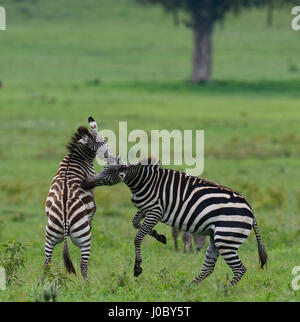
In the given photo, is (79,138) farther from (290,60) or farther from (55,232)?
(290,60)

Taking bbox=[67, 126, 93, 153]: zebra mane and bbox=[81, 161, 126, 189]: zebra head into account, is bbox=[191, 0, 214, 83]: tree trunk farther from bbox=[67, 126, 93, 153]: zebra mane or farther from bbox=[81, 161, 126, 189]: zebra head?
bbox=[81, 161, 126, 189]: zebra head

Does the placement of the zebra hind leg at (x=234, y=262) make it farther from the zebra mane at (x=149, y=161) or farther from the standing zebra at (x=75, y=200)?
the standing zebra at (x=75, y=200)

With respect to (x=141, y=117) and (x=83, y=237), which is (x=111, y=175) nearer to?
(x=83, y=237)

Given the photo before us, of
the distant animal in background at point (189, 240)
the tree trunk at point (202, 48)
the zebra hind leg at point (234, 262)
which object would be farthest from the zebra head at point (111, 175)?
the tree trunk at point (202, 48)

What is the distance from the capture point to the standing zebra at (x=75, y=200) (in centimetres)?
933

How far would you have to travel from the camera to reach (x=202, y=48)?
153 ft

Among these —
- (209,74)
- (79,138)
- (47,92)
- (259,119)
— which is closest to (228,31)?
(209,74)

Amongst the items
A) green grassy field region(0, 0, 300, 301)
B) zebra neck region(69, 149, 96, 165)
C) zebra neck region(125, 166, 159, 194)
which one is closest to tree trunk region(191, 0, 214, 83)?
green grassy field region(0, 0, 300, 301)

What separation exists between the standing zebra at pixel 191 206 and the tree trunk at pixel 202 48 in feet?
120

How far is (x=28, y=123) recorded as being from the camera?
29.8m

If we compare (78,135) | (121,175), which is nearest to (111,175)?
(121,175)

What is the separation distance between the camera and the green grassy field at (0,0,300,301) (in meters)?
10.0

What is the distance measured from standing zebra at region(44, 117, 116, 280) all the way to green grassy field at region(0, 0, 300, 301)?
373mm

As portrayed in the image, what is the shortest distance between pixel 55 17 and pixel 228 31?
13.0m
